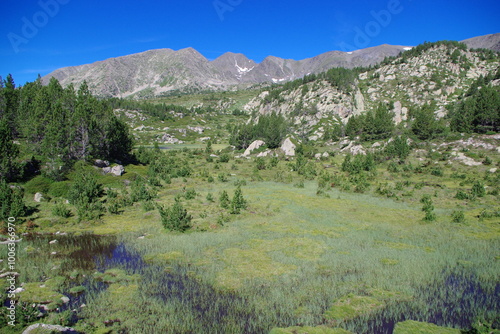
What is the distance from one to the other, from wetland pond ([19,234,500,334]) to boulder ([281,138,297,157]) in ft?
193

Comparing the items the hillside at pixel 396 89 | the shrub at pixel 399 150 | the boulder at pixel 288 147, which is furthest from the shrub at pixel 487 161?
the hillside at pixel 396 89

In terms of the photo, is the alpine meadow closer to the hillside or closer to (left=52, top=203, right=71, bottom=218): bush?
(left=52, top=203, right=71, bottom=218): bush

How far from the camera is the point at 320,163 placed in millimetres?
64125

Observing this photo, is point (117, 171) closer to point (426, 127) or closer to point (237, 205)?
point (237, 205)

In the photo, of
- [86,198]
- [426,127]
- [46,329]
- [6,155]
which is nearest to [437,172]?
[426,127]

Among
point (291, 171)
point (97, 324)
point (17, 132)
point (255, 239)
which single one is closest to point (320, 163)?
point (291, 171)

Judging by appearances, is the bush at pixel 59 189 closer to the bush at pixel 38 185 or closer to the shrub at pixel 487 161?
the bush at pixel 38 185

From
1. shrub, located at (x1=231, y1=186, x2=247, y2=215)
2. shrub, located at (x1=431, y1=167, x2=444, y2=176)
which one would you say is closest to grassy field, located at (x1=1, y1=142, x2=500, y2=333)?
shrub, located at (x1=231, y1=186, x2=247, y2=215)

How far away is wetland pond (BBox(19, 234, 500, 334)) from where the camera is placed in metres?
11.6

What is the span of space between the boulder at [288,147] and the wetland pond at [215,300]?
193 ft

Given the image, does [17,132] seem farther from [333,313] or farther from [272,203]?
[333,313]

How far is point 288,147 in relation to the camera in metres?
75.4

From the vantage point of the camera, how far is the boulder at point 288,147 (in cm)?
7375

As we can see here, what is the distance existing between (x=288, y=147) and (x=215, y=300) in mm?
64319
